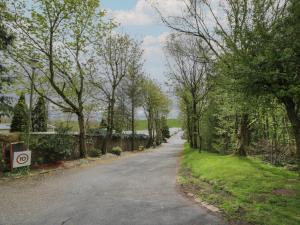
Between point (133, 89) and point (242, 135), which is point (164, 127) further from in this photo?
point (242, 135)

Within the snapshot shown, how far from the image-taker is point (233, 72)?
26.2ft

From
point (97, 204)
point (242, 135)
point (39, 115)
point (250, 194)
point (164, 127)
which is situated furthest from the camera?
point (164, 127)

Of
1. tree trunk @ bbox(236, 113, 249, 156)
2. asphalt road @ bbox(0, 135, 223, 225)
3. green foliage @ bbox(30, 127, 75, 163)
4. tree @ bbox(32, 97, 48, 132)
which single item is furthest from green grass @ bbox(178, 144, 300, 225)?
tree @ bbox(32, 97, 48, 132)

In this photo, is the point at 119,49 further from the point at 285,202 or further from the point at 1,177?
the point at 285,202

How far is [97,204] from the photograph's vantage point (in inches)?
262

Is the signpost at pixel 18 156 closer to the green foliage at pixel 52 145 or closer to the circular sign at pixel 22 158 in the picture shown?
the circular sign at pixel 22 158

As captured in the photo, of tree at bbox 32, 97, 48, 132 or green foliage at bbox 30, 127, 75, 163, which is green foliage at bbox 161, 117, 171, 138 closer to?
tree at bbox 32, 97, 48, 132

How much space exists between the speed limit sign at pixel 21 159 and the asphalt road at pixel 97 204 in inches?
58.5

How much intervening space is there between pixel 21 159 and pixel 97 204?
625 cm

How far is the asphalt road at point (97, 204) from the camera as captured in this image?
5.48 metres

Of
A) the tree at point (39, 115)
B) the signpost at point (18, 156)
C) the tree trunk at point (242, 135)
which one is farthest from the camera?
the tree at point (39, 115)

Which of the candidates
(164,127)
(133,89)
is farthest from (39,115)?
(164,127)

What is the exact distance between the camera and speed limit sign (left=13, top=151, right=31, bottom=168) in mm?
11166

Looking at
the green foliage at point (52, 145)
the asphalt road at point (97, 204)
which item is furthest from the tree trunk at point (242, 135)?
the green foliage at point (52, 145)
